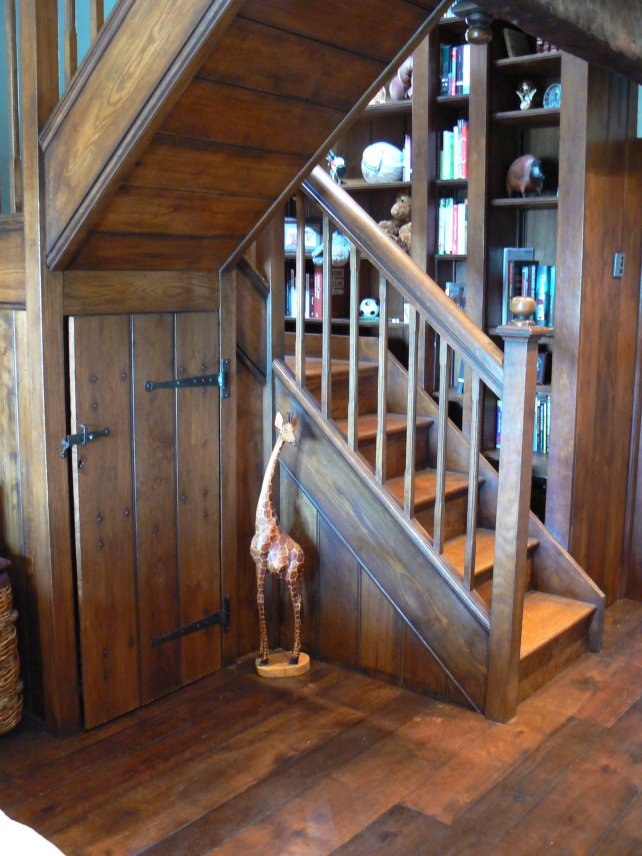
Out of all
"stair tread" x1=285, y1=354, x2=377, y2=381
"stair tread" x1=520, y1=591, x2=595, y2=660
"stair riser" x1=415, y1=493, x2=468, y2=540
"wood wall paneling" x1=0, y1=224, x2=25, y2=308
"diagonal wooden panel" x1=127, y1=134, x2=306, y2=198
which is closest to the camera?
"diagonal wooden panel" x1=127, y1=134, x2=306, y2=198

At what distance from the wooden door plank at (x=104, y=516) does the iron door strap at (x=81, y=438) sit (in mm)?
16

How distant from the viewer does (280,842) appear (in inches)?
87.1

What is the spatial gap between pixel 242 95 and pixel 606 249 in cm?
185

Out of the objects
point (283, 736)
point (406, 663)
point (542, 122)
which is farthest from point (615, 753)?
point (542, 122)

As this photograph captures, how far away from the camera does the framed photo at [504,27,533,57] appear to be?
360 cm

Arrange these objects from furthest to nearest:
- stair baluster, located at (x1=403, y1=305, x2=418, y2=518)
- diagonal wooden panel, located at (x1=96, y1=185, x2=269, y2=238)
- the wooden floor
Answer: stair baluster, located at (x1=403, y1=305, x2=418, y2=518) < diagonal wooden panel, located at (x1=96, y1=185, x2=269, y2=238) < the wooden floor

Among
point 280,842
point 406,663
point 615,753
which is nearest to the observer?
point 280,842

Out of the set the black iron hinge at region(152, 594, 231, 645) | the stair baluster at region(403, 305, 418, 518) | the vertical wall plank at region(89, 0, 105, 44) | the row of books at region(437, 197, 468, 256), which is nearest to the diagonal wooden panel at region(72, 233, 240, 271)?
the vertical wall plank at region(89, 0, 105, 44)

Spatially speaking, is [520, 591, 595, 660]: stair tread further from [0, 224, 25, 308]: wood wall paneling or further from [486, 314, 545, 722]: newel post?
[0, 224, 25, 308]: wood wall paneling

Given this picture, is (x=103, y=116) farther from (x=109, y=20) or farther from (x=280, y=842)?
(x=280, y=842)

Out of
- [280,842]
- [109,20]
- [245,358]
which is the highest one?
[109,20]

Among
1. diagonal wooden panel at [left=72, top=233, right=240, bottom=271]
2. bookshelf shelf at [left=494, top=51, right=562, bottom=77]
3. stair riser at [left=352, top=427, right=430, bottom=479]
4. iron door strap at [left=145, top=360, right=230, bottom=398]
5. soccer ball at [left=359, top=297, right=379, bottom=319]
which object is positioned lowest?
stair riser at [left=352, top=427, right=430, bottom=479]

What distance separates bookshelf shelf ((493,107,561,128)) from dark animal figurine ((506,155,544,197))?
5.6 inches

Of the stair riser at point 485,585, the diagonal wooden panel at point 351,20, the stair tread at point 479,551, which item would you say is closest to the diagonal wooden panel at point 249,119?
the diagonal wooden panel at point 351,20
